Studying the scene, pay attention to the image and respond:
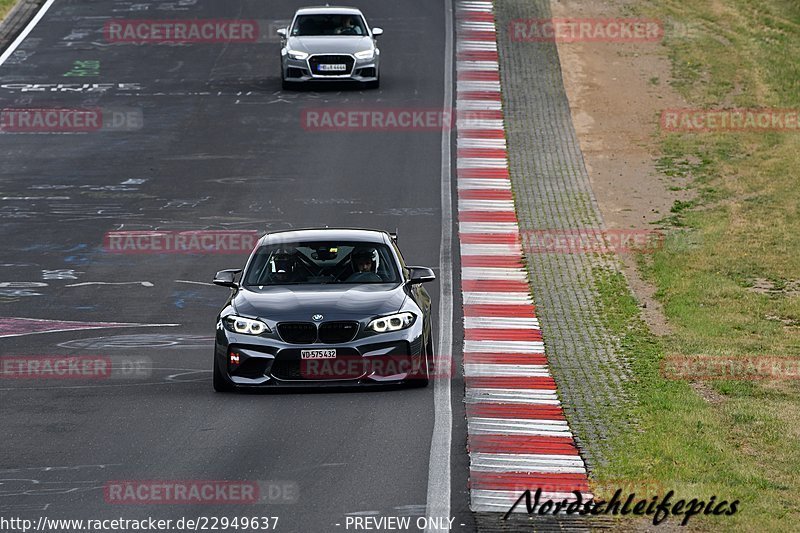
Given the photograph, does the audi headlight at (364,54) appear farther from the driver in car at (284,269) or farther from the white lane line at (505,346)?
the driver in car at (284,269)

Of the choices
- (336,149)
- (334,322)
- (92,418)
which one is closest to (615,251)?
(336,149)

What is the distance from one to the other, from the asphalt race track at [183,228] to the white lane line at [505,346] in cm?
143

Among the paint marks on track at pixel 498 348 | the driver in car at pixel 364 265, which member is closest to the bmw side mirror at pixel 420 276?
the driver in car at pixel 364 265

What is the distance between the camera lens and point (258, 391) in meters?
13.5

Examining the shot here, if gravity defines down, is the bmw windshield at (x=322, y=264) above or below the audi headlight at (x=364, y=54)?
above

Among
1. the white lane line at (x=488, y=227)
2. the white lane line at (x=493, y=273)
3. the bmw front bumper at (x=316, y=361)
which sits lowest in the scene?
the white lane line at (x=488, y=227)

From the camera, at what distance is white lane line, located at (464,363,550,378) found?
48.4 feet

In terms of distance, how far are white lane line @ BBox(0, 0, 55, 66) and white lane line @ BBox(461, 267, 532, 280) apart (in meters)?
21.2

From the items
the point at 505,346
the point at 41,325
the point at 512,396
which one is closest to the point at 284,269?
the point at 512,396

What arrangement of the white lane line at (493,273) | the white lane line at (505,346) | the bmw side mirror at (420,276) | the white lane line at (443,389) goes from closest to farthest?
1. the white lane line at (443,389)
2. the bmw side mirror at (420,276)
3. the white lane line at (505,346)
4. the white lane line at (493,273)

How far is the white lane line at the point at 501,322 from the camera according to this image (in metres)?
17.6

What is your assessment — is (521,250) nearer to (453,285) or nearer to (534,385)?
(453,285)

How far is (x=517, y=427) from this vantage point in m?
12.3

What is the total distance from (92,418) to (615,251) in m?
12.7
